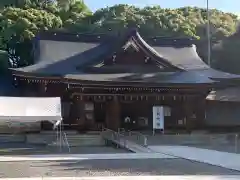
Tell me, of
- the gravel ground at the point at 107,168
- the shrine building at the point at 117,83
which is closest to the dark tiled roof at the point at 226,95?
the shrine building at the point at 117,83

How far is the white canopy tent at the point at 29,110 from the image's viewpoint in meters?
16.7

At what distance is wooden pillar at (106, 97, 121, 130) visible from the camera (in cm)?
2502

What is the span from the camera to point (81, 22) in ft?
127

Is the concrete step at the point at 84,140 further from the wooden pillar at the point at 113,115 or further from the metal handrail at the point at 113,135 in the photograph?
the wooden pillar at the point at 113,115

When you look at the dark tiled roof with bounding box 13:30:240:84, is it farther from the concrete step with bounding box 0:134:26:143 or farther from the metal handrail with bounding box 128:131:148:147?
the concrete step with bounding box 0:134:26:143

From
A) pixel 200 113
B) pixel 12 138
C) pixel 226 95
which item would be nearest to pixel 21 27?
pixel 12 138

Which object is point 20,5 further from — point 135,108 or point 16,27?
point 135,108

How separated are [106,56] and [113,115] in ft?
12.5

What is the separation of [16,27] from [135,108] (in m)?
12.2

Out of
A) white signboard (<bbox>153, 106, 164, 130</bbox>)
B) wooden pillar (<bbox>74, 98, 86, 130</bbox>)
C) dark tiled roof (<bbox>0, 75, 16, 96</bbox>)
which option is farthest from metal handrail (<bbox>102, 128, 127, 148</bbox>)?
dark tiled roof (<bbox>0, 75, 16, 96</bbox>)

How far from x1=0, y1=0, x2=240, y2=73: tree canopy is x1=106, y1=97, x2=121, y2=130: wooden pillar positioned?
10.5 meters

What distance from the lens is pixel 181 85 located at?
24344 mm

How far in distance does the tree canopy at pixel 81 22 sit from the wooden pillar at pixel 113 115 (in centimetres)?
1054

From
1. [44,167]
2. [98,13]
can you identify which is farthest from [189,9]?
[44,167]
